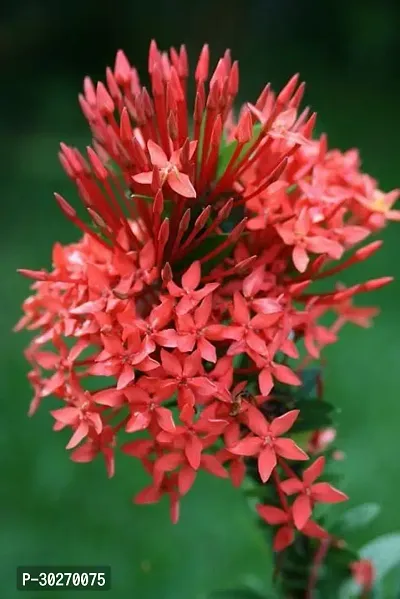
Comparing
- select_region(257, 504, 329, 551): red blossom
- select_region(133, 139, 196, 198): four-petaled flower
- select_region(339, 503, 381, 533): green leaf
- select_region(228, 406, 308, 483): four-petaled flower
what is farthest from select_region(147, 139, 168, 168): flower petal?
select_region(339, 503, 381, 533): green leaf

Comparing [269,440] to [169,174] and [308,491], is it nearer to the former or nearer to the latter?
[308,491]

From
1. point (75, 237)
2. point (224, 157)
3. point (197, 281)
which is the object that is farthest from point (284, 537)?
point (75, 237)

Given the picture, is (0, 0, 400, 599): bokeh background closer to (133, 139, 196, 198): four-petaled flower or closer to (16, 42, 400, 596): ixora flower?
(16, 42, 400, 596): ixora flower

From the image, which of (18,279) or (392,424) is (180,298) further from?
(18,279)

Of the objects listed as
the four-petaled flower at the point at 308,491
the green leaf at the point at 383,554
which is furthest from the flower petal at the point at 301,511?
the green leaf at the point at 383,554

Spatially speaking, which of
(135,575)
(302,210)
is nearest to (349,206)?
(302,210)

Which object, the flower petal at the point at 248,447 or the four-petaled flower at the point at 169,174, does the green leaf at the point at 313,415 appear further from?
the four-petaled flower at the point at 169,174
